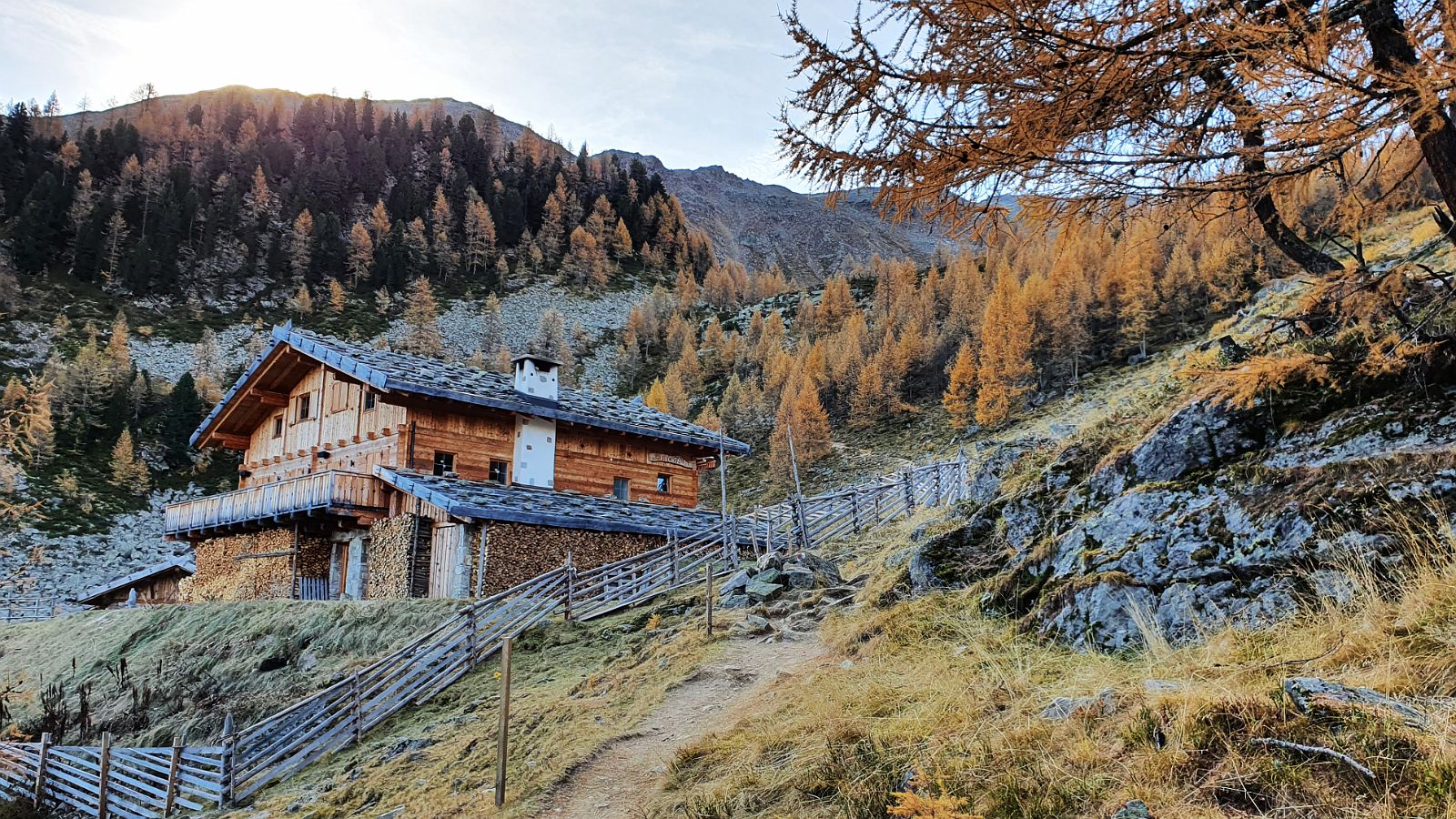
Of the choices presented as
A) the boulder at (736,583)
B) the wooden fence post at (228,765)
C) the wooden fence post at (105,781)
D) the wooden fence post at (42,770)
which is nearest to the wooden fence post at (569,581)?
the boulder at (736,583)

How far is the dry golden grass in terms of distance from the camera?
476 centimetres

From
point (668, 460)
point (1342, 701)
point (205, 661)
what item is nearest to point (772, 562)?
point (668, 460)

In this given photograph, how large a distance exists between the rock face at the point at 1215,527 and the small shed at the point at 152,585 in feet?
114

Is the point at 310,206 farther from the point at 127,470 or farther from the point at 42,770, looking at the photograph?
the point at 42,770

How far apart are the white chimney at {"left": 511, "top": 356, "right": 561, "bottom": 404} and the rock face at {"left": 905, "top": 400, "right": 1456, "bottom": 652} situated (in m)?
20.6

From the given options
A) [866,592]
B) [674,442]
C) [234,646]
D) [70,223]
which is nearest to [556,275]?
[70,223]

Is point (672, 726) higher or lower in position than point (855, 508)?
lower

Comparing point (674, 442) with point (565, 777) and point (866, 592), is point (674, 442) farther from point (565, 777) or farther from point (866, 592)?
point (565, 777)

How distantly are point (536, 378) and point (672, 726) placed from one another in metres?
19.3

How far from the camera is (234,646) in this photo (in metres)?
20.5

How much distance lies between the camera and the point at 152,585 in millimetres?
36188

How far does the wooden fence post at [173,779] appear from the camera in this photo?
47.4ft

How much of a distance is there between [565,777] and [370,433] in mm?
19279

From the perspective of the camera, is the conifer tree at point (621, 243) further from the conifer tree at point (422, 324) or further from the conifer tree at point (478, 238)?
the conifer tree at point (422, 324)
